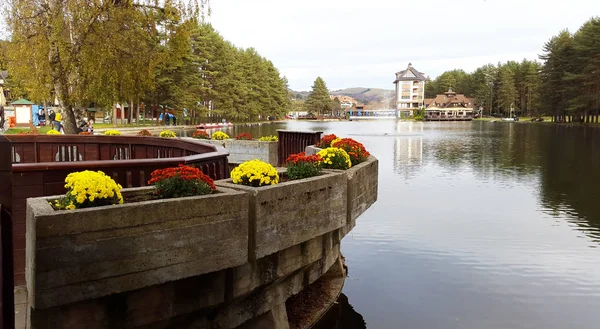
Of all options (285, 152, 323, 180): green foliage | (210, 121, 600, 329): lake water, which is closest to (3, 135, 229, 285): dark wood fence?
(285, 152, 323, 180): green foliage

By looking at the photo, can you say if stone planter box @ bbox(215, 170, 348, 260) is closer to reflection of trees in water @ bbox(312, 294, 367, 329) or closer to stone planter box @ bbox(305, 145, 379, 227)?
stone planter box @ bbox(305, 145, 379, 227)

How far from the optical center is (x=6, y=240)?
2.44 metres

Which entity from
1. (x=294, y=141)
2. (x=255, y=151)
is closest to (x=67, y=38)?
(x=255, y=151)

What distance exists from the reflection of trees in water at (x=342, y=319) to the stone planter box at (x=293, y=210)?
226 cm

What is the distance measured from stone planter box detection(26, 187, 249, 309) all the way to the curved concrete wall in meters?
0.01

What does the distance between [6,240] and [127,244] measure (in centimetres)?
291

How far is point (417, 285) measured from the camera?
11539 mm

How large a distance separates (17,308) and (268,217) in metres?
3.26

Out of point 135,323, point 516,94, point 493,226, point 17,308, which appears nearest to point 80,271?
point 135,323

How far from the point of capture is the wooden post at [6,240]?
236cm

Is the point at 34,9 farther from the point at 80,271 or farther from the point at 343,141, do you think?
the point at 80,271

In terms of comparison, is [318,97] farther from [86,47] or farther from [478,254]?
[478,254]

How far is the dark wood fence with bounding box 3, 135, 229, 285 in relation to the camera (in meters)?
6.70

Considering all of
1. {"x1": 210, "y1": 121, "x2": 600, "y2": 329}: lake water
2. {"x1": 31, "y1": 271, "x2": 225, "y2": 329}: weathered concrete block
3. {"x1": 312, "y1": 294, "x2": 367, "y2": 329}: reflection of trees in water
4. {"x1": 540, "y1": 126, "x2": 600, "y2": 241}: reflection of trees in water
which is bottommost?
{"x1": 312, "y1": 294, "x2": 367, "y2": 329}: reflection of trees in water
